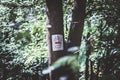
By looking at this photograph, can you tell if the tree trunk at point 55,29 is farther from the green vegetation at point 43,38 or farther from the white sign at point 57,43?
the green vegetation at point 43,38

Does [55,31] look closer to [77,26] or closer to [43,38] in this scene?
[77,26]

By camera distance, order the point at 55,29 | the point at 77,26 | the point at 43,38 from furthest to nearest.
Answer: the point at 43,38 → the point at 77,26 → the point at 55,29

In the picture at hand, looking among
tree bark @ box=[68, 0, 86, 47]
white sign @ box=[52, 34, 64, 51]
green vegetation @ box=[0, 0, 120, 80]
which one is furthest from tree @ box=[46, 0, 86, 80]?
tree bark @ box=[68, 0, 86, 47]

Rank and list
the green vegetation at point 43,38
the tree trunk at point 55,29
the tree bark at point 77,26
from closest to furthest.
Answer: the green vegetation at point 43,38 < the tree trunk at point 55,29 < the tree bark at point 77,26

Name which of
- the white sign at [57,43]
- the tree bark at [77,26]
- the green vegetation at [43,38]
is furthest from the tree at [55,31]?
the tree bark at [77,26]

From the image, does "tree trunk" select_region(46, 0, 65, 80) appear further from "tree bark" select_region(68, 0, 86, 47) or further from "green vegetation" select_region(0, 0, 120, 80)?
"tree bark" select_region(68, 0, 86, 47)

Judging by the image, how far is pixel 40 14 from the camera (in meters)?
6.41

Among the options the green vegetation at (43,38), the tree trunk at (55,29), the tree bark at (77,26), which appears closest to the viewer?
the green vegetation at (43,38)

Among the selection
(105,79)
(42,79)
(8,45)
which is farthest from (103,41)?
(42,79)

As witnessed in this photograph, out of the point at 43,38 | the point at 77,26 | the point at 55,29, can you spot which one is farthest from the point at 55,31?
the point at 43,38

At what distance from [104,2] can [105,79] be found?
218cm

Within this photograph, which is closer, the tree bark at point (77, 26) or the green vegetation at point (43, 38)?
the green vegetation at point (43, 38)

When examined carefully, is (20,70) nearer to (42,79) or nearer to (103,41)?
(42,79)

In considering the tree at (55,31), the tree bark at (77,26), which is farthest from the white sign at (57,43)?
the tree bark at (77,26)
